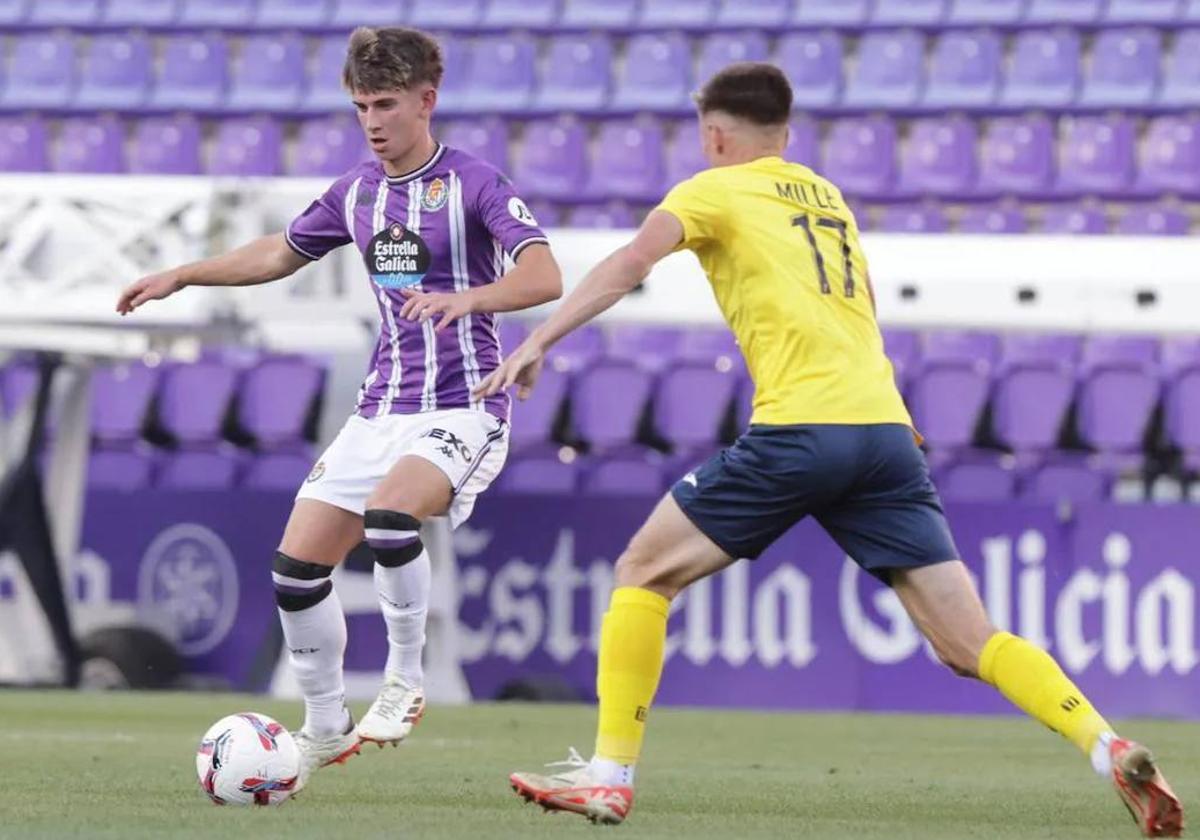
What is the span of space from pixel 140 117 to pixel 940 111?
6.60 meters

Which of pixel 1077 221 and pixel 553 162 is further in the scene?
pixel 553 162

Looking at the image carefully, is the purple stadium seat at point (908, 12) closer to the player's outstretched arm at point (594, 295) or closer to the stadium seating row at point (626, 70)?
the stadium seating row at point (626, 70)

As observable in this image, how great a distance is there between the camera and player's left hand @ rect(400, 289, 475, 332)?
5840mm

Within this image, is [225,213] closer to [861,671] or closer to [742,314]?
[861,671]

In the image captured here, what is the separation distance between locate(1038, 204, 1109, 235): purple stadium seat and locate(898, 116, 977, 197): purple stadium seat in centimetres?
80

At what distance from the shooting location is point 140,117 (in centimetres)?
1959

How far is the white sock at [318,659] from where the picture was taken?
249 inches

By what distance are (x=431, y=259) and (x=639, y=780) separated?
175 centimetres

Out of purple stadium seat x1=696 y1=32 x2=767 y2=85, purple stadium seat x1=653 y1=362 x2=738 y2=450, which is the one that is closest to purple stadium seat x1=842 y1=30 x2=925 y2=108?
purple stadium seat x1=696 y1=32 x2=767 y2=85

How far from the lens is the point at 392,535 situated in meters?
6.33

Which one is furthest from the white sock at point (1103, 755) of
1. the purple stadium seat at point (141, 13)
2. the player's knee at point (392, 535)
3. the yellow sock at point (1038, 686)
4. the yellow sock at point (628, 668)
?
the purple stadium seat at point (141, 13)

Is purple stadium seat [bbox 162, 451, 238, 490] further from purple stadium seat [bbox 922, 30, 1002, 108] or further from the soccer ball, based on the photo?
the soccer ball

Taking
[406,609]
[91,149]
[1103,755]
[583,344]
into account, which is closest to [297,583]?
[406,609]

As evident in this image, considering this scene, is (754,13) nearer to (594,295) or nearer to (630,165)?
(630,165)
